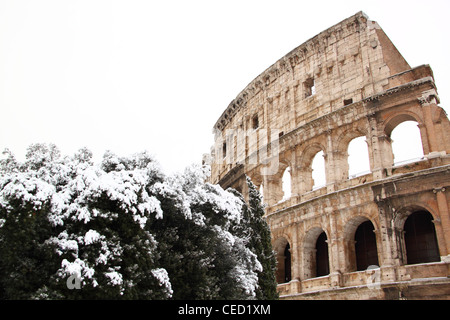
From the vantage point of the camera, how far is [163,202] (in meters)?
12.0

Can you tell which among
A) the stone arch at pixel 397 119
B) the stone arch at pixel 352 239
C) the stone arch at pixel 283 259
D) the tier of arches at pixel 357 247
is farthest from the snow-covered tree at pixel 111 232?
the stone arch at pixel 397 119

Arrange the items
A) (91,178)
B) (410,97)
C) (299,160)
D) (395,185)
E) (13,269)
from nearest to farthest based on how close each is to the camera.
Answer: (13,269)
(91,178)
(395,185)
(410,97)
(299,160)

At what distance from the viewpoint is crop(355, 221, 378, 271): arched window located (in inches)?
642

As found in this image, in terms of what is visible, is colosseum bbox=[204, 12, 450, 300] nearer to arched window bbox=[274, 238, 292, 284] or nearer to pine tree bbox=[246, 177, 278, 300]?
arched window bbox=[274, 238, 292, 284]

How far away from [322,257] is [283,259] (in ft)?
6.25

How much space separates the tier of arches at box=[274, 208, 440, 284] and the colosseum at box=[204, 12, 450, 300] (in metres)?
0.04

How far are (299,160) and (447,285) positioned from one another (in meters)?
7.77

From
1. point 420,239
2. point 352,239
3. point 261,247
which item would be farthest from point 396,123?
point 261,247

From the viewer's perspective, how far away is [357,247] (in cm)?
1688

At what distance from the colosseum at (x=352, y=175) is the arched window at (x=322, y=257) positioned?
41 mm

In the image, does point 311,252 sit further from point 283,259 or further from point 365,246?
point 365,246

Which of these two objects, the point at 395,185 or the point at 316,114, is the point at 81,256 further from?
the point at 316,114

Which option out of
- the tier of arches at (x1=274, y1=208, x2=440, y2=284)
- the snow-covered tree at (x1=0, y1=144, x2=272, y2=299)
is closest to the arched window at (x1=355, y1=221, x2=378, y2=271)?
the tier of arches at (x1=274, y1=208, x2=440, y2=284)
